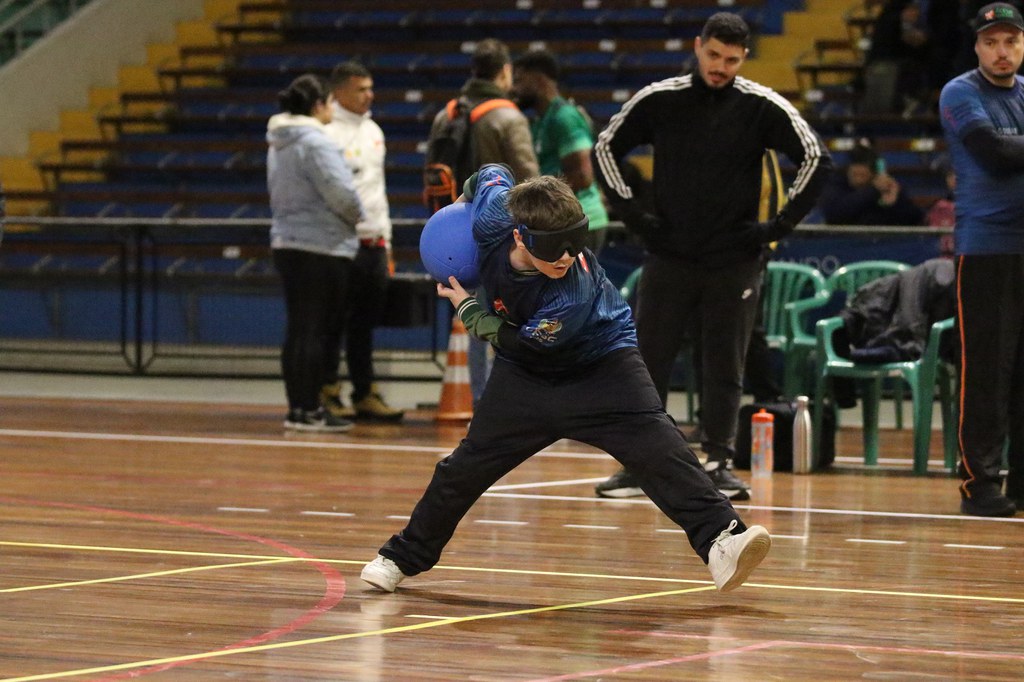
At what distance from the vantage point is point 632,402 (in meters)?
4.40

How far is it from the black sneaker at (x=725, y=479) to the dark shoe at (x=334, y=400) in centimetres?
348

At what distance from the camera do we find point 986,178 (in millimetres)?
5930

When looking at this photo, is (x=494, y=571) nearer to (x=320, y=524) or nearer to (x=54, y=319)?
(x=320, y=524)

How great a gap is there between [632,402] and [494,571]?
2.23 feet

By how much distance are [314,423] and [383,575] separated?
4478 mm

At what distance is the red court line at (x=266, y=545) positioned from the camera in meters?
3.53

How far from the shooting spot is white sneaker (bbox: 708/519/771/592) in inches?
164

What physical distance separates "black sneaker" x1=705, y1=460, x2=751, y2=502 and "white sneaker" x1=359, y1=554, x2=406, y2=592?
7.05 ft

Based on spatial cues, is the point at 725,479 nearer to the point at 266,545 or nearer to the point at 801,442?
the point at 801,442

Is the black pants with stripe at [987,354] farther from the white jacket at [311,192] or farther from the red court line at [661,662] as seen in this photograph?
the white jacket at [311,192]

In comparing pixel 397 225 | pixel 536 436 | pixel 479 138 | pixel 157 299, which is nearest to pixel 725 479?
pixel 536 436

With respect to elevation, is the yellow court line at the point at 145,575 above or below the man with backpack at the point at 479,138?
below

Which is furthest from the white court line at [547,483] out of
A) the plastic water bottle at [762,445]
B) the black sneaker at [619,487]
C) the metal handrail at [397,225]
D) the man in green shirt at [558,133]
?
the metal handrail at [397,225]

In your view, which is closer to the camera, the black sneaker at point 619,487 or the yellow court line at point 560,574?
the yellow court line at point 560,574
